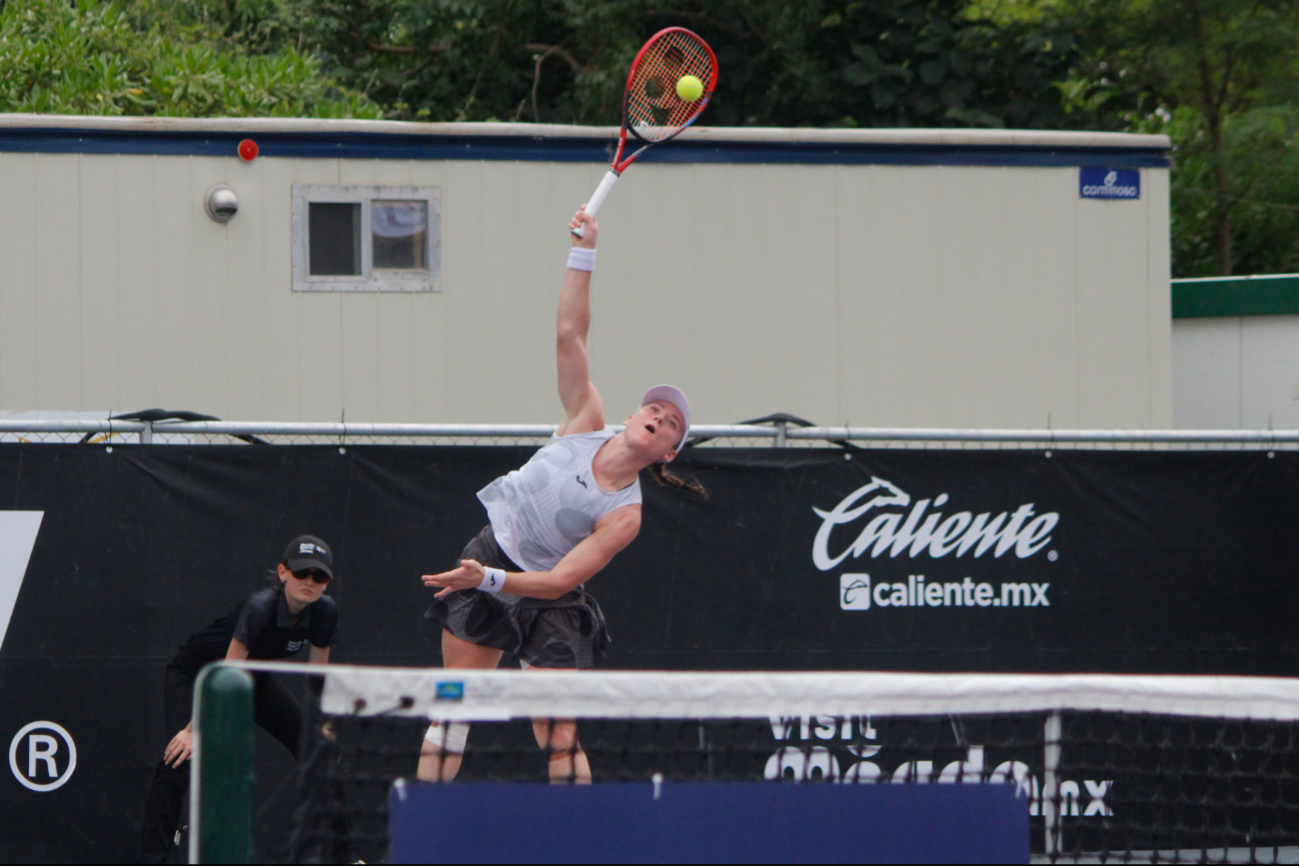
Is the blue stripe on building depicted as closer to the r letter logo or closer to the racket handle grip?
the racket handle grip

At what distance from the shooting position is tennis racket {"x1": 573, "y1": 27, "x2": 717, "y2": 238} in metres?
5.54

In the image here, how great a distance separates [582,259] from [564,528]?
0.92 m

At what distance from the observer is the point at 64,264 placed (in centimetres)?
711

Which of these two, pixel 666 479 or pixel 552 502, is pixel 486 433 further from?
pixel 552 502

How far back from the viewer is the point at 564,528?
4699 mm

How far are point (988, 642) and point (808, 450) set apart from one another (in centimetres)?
117

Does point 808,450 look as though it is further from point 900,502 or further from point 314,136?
point 314,136

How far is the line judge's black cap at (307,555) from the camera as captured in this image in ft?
17.2

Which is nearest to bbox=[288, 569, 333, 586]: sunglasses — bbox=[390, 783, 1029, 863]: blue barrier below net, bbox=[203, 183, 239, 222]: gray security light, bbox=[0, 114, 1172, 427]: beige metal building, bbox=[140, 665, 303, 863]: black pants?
bbox=[140, 665, 303, 863]: black pants

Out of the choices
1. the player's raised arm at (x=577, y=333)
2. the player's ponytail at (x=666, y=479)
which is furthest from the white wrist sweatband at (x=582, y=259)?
the player's ponytail at (x=666, y=479)

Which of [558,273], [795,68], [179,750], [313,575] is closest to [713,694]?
[313,575]

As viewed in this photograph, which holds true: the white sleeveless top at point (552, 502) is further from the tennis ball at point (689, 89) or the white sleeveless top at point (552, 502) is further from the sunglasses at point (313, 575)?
the tennis ball at point (689, 89)

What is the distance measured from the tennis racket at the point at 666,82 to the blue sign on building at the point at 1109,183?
3215mm

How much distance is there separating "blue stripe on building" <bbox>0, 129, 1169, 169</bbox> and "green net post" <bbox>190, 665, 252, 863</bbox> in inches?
193
